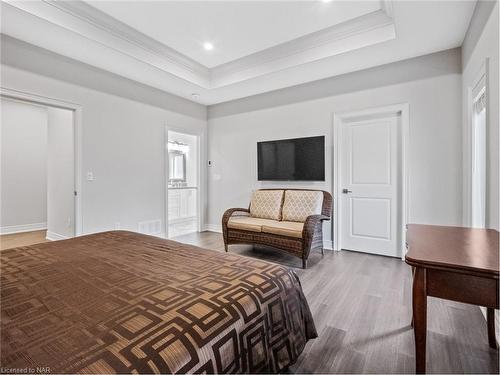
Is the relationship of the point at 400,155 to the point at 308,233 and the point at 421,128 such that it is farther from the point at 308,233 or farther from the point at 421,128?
the point at 308,233

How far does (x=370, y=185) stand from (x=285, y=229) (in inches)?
57.6

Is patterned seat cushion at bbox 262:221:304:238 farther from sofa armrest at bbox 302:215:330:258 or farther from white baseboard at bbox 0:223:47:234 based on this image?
white baseboard at bbox 0:223:47:234

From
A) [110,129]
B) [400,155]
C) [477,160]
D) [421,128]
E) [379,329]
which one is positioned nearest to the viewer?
[379,329]

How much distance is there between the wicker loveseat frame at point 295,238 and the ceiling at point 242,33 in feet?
6.50

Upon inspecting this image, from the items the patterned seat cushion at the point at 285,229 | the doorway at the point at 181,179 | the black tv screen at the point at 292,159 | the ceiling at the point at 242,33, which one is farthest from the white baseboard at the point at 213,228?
the ceiling at the point at 242,33

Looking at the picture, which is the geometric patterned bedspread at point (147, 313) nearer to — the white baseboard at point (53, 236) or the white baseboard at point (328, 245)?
the white baseboard at point (328, 245)

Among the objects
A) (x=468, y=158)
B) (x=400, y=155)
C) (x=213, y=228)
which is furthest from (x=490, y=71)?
(x=213, y=228)

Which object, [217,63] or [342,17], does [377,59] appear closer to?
[342,17]

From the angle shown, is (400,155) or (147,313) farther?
(400,155)

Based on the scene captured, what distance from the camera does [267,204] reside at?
4078 millimetres

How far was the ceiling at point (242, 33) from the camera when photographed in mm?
2533

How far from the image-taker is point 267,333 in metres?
1.08

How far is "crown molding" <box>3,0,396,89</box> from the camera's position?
255cm

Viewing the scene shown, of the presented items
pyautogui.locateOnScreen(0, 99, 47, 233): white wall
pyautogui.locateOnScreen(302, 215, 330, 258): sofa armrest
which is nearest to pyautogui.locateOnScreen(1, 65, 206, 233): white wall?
pyautogui.locateOnScreen(302, 215, 330, 258): sofa armrest
